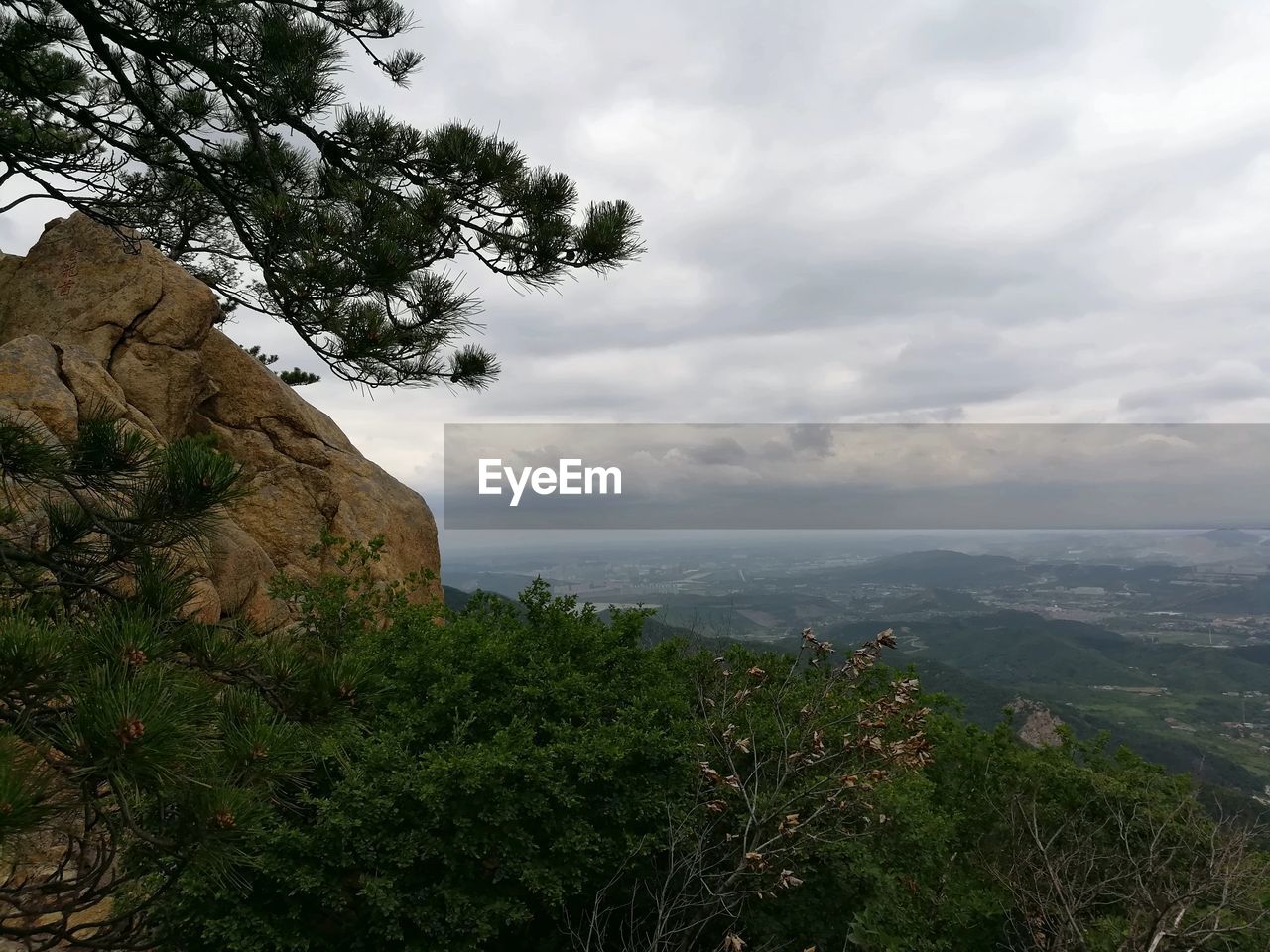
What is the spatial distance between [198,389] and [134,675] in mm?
9237

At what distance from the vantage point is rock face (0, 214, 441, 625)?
845 cm

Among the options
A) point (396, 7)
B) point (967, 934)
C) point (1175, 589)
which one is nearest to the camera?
point (396, 7)

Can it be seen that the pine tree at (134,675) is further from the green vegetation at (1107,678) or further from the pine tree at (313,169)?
the green vegetation at (1107,678)

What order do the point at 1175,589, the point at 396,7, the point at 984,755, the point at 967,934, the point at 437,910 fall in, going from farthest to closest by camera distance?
the point at 1175,589, the point at 984,755, the point at 967,934, the point at 396,7, the point at 437,910

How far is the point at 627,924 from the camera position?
16.8ft

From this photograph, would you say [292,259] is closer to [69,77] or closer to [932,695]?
[69,77]

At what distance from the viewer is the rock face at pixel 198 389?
27.7ft

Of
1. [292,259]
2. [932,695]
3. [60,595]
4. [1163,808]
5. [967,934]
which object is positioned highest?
[292,259]

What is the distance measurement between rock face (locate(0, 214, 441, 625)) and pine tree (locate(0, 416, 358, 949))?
580 centimetres

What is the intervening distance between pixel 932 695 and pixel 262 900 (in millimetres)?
7587

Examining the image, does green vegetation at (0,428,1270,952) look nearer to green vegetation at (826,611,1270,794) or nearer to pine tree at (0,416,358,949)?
pine tree at (0,416,358,949)

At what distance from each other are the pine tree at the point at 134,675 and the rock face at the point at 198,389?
19.0ft

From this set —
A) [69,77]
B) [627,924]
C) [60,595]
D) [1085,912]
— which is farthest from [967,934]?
[69,77]

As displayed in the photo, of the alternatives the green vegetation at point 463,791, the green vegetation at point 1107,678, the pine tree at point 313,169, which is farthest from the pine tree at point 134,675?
the green vegetation at point 1107,678
